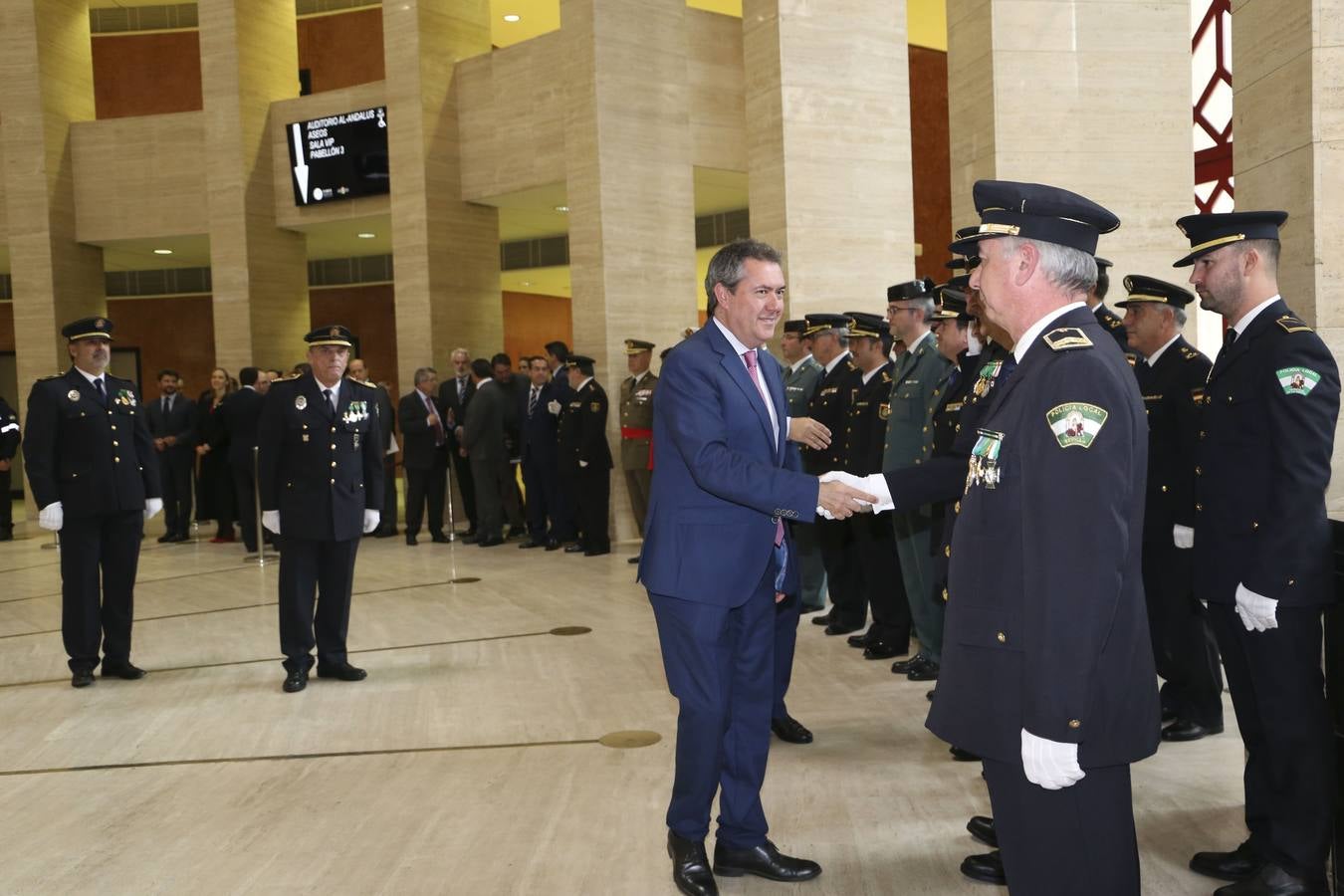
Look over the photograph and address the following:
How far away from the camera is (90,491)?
5.37 meters

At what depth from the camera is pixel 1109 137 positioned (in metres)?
5.64

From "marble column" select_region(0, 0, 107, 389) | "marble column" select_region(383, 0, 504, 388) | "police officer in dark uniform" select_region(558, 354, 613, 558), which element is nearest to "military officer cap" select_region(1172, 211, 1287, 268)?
"police officer in dark uniform" select_region(558, 354, 613, 558)

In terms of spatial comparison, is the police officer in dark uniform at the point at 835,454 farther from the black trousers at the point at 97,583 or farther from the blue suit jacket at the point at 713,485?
the black trousers at the point at 97,583

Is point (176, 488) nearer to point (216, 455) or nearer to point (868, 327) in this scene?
point (216, 455)

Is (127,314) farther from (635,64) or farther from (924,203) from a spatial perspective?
(924,203)

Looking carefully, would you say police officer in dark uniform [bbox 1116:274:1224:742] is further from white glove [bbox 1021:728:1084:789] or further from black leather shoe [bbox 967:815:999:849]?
white glove [bbox 1021:728:1084:789]

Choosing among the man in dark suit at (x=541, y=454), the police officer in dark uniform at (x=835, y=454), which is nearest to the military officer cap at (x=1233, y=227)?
the police officer in dark uniform at (x=835, y=454)

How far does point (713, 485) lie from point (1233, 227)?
1425 millimetres

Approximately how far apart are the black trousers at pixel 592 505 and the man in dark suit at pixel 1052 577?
7319 mm

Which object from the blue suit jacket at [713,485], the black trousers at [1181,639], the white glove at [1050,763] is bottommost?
the black trousers at [1181,639]

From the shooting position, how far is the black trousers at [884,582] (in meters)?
5.50

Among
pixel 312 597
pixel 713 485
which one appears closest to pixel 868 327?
pixel 312 597

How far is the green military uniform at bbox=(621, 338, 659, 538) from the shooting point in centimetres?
898

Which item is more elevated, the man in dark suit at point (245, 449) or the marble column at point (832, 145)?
the marble column at point (832, 145)
